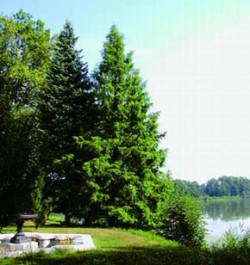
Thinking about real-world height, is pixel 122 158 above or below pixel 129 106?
below

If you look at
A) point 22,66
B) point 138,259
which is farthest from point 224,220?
point 138,259

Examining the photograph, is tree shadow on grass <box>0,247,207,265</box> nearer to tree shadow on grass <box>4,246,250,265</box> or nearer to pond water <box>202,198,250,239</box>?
tree shadow on grass <box>4,246,250,265</box>

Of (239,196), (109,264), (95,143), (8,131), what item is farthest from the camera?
(239,196)

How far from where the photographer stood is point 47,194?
82.9 ft

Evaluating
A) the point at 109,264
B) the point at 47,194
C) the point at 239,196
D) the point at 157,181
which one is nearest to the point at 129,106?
the point at 157,181

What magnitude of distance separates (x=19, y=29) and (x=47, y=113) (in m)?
8.59

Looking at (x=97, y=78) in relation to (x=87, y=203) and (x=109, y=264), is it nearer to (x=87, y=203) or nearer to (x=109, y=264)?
(x=87, y=203)

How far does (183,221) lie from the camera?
21.3 meters

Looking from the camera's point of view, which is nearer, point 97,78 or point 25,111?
point 97,78

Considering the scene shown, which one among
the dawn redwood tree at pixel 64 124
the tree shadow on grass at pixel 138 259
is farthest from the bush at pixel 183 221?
the tree shadow on grass at pixel 138 259

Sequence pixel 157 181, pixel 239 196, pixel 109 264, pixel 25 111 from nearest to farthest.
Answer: pixel 109 264
pixel 157 181
pixel 25 111
pixel 239 196

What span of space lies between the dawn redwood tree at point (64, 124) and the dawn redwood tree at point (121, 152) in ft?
2.91

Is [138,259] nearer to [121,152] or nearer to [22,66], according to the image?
[121,152]

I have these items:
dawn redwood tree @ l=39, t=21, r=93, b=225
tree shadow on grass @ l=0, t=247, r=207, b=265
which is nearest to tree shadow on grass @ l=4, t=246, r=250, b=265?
tree shadow on grass @ l=0, t=247, r=207, b=265
